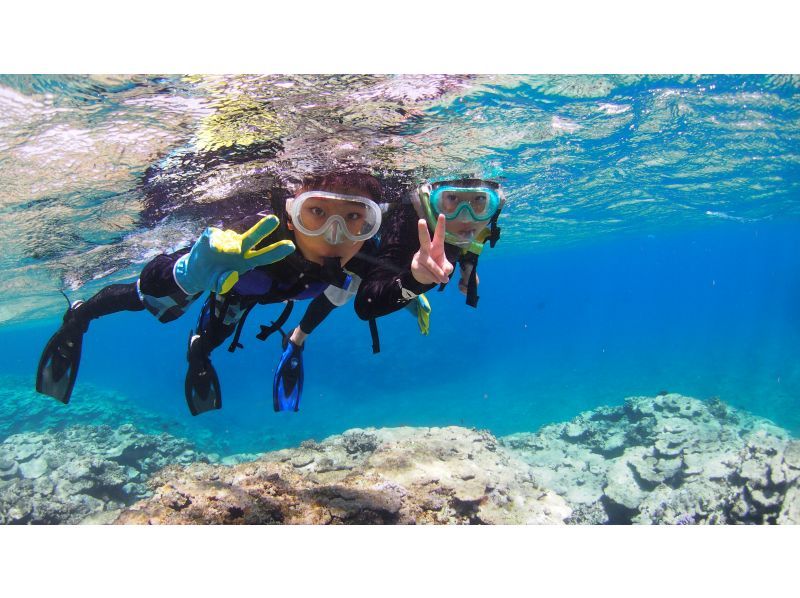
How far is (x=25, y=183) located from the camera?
7887 millimetres

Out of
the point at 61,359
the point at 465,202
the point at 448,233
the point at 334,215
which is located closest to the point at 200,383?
the point at 61,359

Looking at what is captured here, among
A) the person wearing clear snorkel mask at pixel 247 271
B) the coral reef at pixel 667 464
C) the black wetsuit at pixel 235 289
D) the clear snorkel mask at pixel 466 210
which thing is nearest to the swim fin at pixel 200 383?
the person wearing clear snorkel mask at pixel 247 271

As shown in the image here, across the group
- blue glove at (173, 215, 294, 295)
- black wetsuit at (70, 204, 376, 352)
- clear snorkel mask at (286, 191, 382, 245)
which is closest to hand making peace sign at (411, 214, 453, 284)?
blue glove at (173, 215, 294, 295)

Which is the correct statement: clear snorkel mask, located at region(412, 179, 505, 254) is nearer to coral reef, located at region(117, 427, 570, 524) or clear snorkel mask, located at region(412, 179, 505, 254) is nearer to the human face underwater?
the human face underwater

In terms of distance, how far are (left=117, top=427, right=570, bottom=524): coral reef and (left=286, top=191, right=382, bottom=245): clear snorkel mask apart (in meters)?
3.45

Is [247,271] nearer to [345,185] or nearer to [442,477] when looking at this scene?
[345,185]

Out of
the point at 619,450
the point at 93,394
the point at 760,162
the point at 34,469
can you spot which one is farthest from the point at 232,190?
the point at 93,394

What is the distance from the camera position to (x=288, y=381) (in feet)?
22.7

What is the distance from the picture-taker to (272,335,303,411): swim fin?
6.72m

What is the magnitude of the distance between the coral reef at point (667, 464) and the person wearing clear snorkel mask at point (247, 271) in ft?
24.6

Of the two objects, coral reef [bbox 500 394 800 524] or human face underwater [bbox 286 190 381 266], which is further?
coral reef [bbox 500 394 800 524]

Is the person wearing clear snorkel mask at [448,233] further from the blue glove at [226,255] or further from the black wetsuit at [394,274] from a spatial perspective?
the blue glove at [226,255]

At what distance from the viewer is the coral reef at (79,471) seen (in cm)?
955

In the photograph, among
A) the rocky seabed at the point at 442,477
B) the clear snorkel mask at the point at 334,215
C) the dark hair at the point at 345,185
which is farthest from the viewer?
the rocky seabed at the point at 442,477
